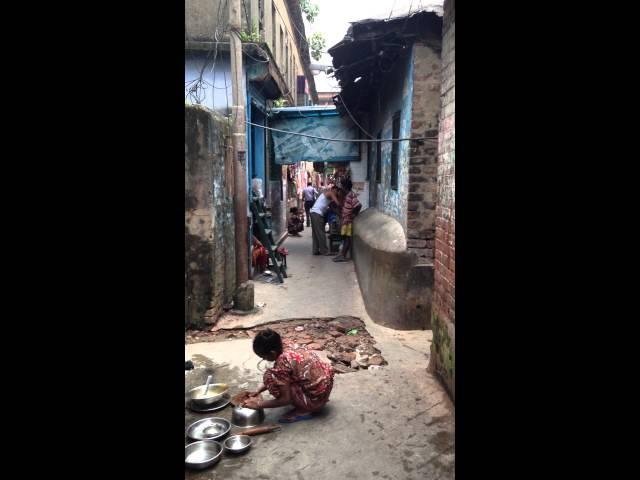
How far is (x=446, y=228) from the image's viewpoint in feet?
13.2

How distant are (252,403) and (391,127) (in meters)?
5.63

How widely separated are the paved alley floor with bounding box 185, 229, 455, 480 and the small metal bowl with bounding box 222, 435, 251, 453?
6 cm

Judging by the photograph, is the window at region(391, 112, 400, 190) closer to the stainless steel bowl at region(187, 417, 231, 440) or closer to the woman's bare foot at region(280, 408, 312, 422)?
the woman's bare foot at region(280, 408, 312, 422)

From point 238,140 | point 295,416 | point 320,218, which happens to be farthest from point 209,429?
point 320,218

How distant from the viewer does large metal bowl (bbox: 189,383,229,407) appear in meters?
3.83

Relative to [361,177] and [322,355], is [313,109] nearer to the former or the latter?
[361,177]

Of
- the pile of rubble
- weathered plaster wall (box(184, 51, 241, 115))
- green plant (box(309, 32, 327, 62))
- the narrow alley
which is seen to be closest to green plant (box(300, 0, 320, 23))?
green plant (box(309, 32, 327, 62))

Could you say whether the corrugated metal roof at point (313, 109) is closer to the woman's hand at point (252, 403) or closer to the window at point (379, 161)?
the window at point (379, 161)

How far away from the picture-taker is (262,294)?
7711 mm

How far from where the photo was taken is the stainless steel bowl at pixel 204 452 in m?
3.01
